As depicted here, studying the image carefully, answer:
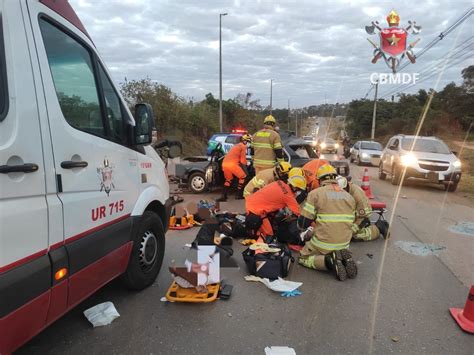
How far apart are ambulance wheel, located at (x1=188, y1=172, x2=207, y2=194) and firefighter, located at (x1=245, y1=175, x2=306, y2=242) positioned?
4.30 m

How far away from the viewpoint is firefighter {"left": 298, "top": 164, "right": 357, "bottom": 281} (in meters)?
4.40

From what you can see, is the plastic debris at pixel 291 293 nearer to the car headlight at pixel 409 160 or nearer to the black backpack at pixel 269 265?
the black backpack at pixel 269 265

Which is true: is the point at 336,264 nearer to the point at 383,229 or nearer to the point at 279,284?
the point at 279,284

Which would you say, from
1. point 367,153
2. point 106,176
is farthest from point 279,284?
point 367,153

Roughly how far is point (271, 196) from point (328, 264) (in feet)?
4.33

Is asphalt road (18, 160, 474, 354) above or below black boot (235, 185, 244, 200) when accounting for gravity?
above

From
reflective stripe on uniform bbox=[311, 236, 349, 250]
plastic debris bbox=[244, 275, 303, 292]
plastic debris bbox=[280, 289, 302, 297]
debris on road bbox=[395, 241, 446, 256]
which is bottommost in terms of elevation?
debris on road bbox=[395, 241, 446, 256]

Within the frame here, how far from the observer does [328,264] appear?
443 centimetres

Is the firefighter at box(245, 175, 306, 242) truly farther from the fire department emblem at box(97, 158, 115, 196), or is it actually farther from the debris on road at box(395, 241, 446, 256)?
A: the fire department emblem at box(97, 158, 115, 196)

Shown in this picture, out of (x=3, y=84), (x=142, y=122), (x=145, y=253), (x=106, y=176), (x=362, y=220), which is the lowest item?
(x=362, y=220)

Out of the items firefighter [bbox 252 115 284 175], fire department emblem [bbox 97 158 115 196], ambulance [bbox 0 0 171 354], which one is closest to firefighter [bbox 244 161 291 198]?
firefighter [bbox 252 115 284 175]

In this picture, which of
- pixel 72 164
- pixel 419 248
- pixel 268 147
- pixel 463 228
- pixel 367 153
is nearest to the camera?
pixel 72 164

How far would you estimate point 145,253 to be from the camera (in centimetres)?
375

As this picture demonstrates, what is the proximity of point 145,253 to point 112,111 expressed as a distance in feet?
4.80
